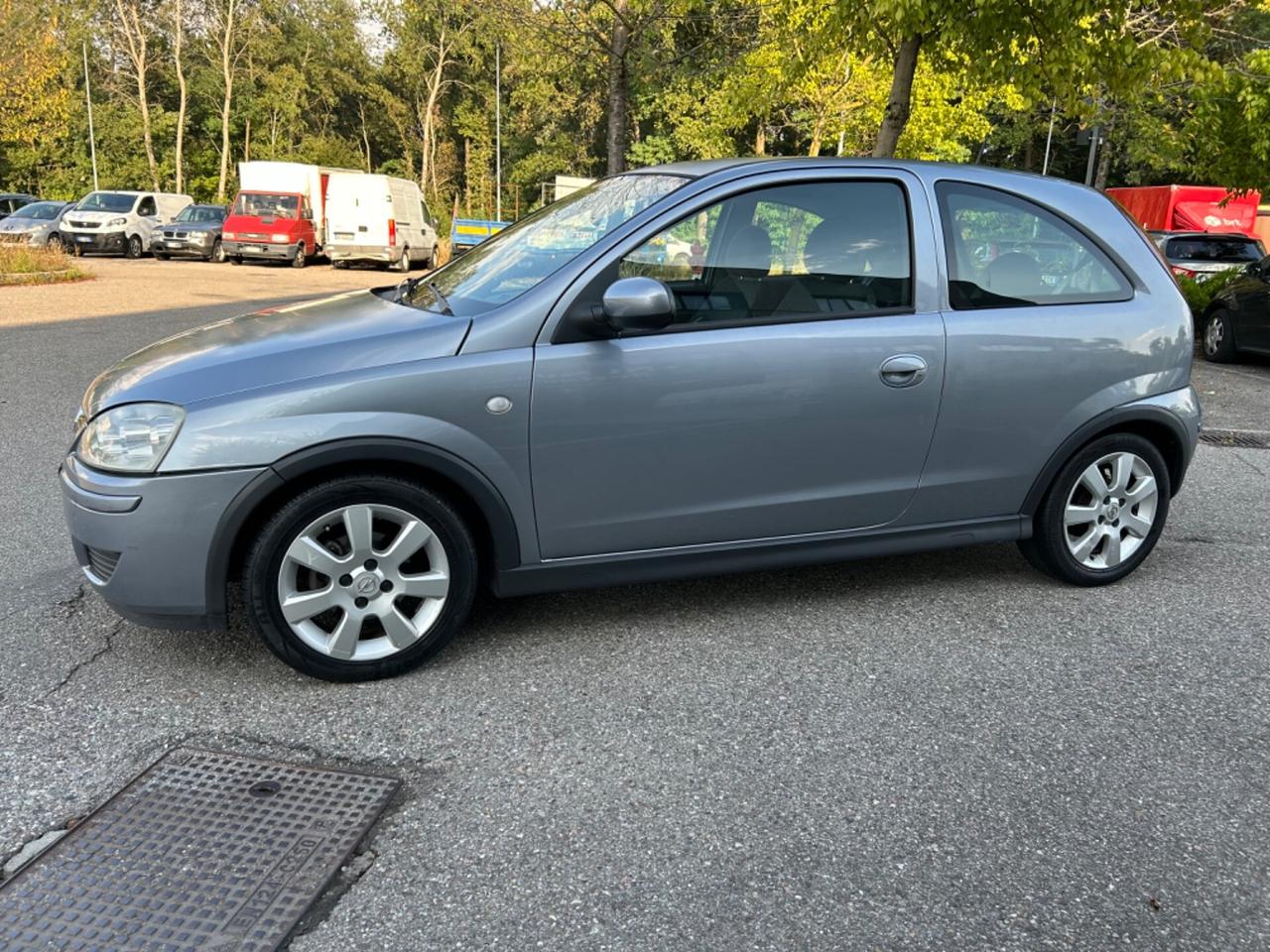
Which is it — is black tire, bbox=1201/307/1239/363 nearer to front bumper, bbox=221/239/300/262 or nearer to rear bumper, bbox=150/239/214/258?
front bumper, bbox=221/239/300/262

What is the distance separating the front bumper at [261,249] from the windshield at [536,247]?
23.8 m

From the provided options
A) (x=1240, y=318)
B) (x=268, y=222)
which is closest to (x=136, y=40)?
(x=268, y=222)

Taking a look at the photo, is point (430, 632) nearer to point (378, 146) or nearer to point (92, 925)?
point (92, 925)

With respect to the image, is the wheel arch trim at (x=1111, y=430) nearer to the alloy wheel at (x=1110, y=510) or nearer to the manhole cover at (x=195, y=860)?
the alloy wheel at (x=1110, y=510)

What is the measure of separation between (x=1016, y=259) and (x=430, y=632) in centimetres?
270

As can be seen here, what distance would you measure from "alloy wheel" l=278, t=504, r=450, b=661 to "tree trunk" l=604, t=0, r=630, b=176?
34.2ft

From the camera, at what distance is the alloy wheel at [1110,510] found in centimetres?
433

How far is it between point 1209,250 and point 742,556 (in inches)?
Result: 633

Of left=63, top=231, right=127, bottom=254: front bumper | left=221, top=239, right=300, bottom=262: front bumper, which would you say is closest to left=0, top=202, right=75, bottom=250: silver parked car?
left=63, top=231, right=127, bottom=254: front bumper

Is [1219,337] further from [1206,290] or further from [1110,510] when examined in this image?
[1110,510]

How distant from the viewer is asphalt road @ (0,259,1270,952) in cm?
239

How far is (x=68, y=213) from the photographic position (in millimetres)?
26078

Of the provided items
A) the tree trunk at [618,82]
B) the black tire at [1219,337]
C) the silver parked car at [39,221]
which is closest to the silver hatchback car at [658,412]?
the black tire at [1219,337]

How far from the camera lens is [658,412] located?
351cm
